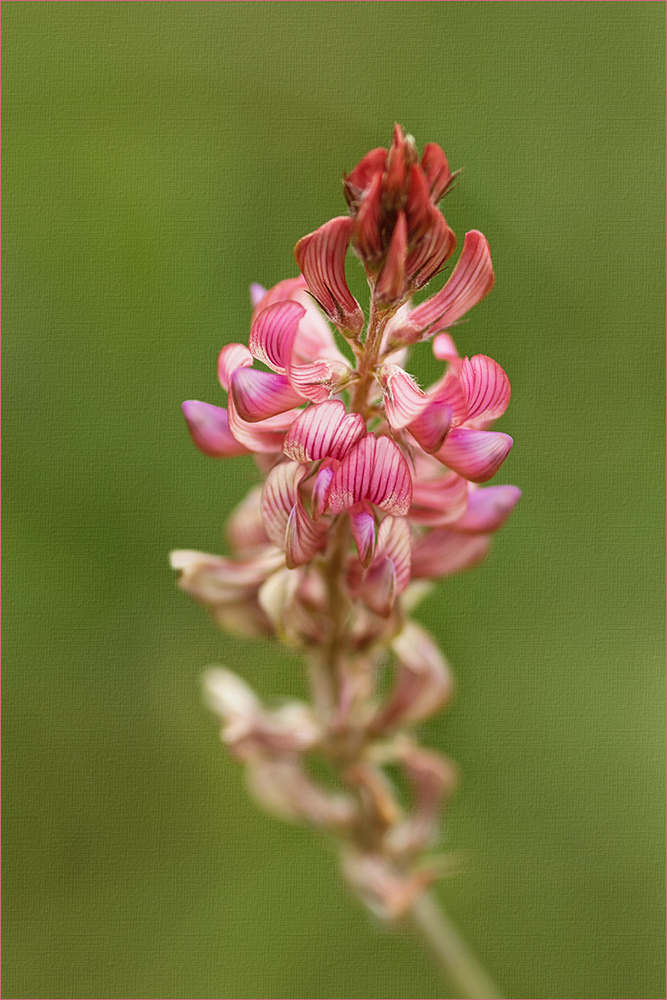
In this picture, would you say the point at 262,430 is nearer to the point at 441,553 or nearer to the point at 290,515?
the point at 290,515

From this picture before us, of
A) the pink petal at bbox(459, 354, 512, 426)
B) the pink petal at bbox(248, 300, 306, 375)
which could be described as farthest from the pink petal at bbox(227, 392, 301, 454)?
the pink petal at bbox(459, 354, 512, 426)

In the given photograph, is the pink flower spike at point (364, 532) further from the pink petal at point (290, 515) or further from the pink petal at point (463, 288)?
the pink petal at point (463, 288)

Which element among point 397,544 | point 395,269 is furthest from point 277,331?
point 397,544

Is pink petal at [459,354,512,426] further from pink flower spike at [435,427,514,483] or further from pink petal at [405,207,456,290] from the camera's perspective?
pink petal at [405,207,456,290]

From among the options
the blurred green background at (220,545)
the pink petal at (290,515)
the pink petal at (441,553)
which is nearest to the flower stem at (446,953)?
the blurred green background at (220,545)

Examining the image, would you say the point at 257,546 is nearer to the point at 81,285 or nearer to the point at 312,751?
the point at 312,751

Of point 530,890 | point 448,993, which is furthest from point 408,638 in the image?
point 448,993
